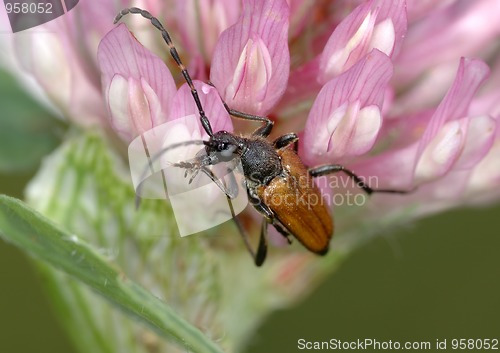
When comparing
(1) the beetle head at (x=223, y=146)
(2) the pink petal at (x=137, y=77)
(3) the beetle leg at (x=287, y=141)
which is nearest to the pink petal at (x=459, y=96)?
(3) the beetle leg at (x=287, y=141)

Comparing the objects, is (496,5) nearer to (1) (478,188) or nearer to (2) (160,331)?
(1) (478,188)

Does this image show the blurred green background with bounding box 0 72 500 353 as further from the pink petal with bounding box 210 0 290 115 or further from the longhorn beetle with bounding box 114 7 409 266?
the pink petal with bounding box 210 0 290 115

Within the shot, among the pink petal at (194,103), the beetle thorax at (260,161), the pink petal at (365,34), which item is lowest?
the beetle thorax at (260,161)

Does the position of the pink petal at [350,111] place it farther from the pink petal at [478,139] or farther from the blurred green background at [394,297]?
the blurred green background at [394,297]

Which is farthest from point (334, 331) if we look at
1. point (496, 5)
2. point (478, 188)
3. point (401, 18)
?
point (401, 18)

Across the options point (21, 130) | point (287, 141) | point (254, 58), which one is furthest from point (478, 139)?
point (21, 130)

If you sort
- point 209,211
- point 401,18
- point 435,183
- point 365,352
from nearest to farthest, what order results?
point 401,18 < point 209,211 < point 435,183 < point 365,352
